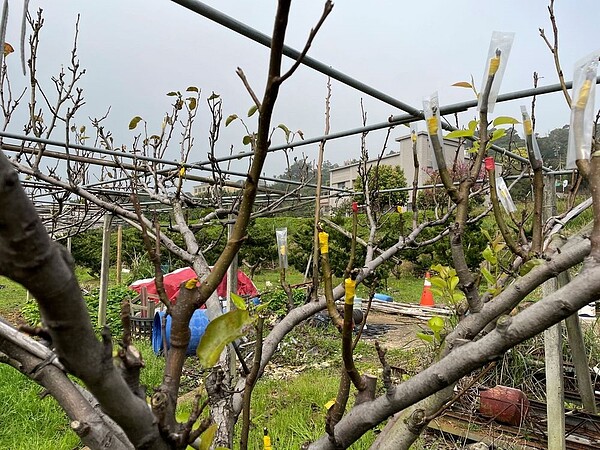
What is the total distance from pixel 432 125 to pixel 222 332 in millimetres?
578

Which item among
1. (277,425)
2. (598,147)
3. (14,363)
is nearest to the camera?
(14,363)

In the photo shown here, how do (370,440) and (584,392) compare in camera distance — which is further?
(370,440)

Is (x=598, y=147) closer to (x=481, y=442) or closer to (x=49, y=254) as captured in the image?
(x=49, y=254)

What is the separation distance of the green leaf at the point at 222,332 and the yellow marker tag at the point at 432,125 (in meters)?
0.53

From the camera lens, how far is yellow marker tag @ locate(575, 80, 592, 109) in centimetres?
65

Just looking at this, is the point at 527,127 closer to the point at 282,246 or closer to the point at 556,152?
the point at 282,246

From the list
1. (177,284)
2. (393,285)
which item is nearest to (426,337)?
(177,284)

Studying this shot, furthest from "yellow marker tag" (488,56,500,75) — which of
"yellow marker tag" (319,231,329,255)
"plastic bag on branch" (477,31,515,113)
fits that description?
"yellow marker tag" (319,231,329,255)

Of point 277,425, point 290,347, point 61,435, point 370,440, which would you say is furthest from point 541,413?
point 61,435

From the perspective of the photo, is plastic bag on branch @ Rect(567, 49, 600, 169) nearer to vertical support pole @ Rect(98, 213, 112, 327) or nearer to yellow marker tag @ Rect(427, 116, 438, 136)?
yellow marker tag @ Rect(427, 116, 438, 136)

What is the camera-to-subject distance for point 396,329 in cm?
725

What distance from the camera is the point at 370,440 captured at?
120 inches

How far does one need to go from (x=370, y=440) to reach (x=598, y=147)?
9.45 ft

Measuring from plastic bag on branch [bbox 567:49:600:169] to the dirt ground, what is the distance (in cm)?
546
